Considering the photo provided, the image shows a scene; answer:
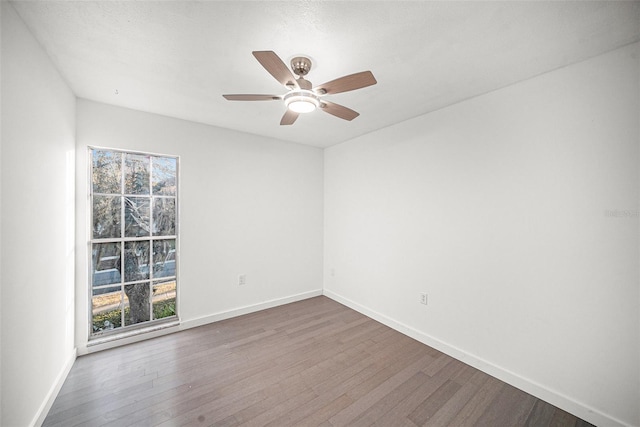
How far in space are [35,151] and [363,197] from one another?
3.18 meters

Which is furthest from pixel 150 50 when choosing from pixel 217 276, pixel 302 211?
pixel 302 211

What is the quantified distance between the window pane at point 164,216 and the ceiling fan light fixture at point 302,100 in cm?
212

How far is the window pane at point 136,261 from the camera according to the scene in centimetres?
281

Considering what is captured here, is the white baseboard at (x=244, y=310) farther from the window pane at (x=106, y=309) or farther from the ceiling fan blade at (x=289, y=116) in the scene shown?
the ceiling fan blade at (x=289, y=116)

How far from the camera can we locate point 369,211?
3557 mm

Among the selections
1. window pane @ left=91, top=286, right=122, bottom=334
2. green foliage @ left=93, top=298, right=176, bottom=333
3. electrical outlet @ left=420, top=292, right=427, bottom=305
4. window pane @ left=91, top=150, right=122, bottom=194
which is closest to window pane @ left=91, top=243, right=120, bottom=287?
window pane @ left=91, top=286, right=122, bottom=334

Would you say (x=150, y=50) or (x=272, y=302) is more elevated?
(x=150, y=50)

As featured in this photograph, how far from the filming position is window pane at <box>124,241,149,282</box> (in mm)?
2814

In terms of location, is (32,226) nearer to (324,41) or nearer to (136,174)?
(136,174)

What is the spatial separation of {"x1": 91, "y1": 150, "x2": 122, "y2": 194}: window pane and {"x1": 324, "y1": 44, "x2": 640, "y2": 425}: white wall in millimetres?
3122

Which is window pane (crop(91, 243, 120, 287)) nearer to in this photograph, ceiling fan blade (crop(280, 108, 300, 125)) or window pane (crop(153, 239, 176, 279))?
window pane (crop(153, 239, 176, 279))

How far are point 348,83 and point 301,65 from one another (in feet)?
1.45

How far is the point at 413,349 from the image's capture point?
2.69m

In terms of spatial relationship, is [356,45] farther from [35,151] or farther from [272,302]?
[272,302]
